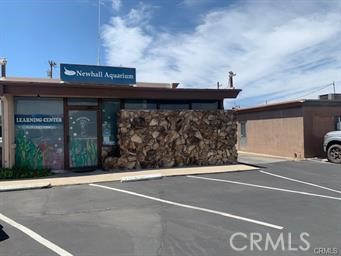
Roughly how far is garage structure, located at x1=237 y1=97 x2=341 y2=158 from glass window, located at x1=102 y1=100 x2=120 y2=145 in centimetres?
974

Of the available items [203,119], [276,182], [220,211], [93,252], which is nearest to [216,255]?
[93,252]

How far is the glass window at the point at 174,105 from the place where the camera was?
56.3ft

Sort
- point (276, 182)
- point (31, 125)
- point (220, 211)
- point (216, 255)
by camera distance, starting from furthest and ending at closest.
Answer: point (31, 125) < point (276, 182) < point (220, 211) < point (216, 255)

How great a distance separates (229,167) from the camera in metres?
16.2

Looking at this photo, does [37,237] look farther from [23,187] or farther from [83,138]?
[83,138]

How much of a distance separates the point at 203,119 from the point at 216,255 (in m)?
11.8

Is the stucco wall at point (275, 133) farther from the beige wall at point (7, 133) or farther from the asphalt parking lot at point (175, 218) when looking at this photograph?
the beige wall at point (7, 133)

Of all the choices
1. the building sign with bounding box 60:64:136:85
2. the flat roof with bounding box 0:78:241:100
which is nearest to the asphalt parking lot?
the flat roof with bounding box 0:78:241:100

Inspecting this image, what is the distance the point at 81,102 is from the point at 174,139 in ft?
13.4

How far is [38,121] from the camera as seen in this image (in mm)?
15055

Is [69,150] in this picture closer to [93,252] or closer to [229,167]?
[229,167]

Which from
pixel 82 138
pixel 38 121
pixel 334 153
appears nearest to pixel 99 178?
pixel 82 138

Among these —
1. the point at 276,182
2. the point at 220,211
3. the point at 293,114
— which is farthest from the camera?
the point at 293,114

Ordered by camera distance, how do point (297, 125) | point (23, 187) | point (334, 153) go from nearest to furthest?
1. point (23, 187)
2. point (334, 153)
3. point (297, 125)
